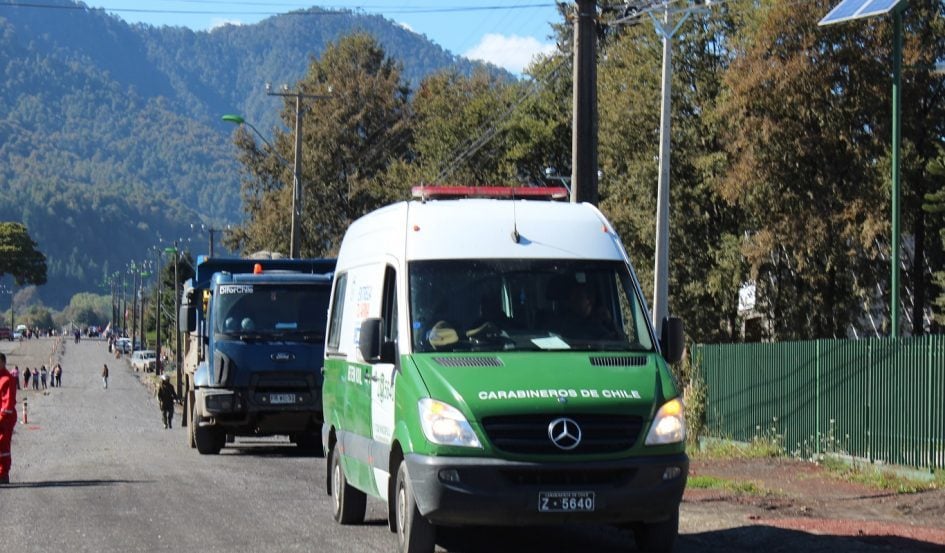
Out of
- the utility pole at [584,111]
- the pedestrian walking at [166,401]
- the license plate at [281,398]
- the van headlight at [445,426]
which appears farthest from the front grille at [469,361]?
the pedestrian walking at [166,401]

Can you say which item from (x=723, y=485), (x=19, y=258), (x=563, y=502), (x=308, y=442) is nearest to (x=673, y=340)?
(x=563, y=502)

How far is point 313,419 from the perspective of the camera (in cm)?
2383

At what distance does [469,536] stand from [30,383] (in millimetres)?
85449

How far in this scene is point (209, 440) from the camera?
993 inches

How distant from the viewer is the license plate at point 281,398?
77.0 feet

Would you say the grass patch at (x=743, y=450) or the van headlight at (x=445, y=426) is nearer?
the van headlight at (x=445, y=426)

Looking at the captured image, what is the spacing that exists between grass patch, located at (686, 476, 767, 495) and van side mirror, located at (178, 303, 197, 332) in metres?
10.2

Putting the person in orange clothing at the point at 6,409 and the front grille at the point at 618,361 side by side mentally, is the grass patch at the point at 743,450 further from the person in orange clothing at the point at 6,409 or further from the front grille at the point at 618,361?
the front grille at the point at 618,361

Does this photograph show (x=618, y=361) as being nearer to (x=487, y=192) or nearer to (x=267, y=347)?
(x=487, y=192)

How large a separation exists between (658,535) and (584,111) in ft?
32.9

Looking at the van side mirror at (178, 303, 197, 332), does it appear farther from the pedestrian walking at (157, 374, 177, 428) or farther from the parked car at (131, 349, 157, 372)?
the parked car at (131, 349, 157, 372)

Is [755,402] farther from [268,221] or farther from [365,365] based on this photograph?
[268,221]

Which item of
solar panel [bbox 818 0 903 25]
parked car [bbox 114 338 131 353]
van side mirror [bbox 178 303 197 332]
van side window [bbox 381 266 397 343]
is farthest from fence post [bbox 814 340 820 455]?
parked car [bbox 114 338 131 353]

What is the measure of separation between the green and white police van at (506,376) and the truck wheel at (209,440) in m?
12.5
